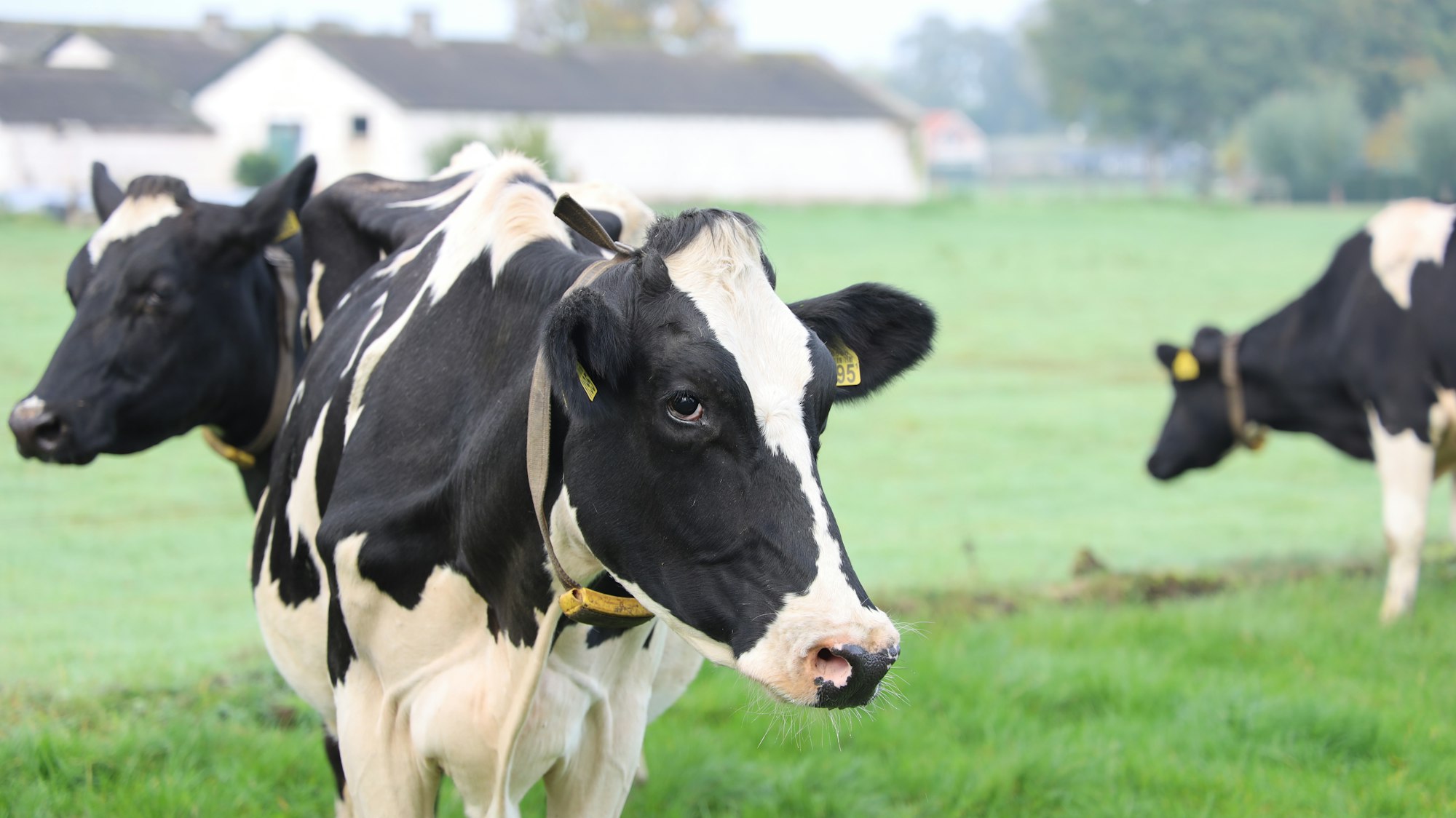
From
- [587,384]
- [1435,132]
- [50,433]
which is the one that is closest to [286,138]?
[1435,132]

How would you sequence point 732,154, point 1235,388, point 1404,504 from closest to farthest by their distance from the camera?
point 1404,504, point 1235,388, point 732,154

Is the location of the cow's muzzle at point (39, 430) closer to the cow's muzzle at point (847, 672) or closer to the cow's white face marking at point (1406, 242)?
the cow's muzzle at point (847, 672)

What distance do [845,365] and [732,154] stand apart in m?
47.2

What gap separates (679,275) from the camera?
2551 millimetres

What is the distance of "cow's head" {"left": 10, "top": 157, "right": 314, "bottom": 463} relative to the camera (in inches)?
170

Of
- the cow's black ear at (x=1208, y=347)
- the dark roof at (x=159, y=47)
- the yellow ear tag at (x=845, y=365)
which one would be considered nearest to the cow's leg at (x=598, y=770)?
the yellow ear tag at (x=845, y=365)

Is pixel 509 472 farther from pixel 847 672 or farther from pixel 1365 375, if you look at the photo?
pixel 1365 375

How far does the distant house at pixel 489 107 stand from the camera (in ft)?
128

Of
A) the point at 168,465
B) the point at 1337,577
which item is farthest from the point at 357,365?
the point at 168,465

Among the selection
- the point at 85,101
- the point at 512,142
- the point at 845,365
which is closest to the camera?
the point at 845,365

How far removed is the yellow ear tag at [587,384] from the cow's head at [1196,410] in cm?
698

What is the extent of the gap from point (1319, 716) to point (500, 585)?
141 inches

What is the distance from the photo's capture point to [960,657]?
6.07m

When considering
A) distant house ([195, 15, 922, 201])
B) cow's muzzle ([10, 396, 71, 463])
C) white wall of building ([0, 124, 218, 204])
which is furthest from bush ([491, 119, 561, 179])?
cow's muzzle ([10, 396, 71, 463])
